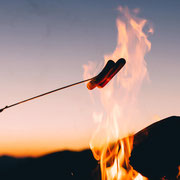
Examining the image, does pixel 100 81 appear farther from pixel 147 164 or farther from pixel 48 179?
pixel 48 179

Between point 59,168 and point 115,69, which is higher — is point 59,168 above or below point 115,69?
below

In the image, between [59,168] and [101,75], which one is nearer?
[101,75]

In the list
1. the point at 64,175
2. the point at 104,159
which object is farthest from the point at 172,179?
the point at 64,175

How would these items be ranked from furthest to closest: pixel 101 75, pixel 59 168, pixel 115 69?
pixel 59 168 < pixel 101 75 < pixel 115 69

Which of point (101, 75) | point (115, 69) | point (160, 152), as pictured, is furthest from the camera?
point (160, 152)

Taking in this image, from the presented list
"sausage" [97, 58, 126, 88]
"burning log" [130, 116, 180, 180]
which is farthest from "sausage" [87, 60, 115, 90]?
"burning log" [130, 116, 180, 180]

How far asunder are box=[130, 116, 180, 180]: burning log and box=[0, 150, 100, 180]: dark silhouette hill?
434 centimetres

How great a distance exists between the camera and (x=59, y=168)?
17.2 m

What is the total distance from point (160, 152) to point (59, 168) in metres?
14.5

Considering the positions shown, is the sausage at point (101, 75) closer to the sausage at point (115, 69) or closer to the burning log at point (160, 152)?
the sausage at point (115, 69)

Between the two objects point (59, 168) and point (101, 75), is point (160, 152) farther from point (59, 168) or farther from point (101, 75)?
point (59, 168)

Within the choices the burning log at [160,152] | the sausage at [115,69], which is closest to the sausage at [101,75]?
the sausage at [115,69]

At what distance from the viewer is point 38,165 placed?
67.7 feet

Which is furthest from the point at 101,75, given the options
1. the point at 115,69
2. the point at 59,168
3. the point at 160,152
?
the point at 59,168
